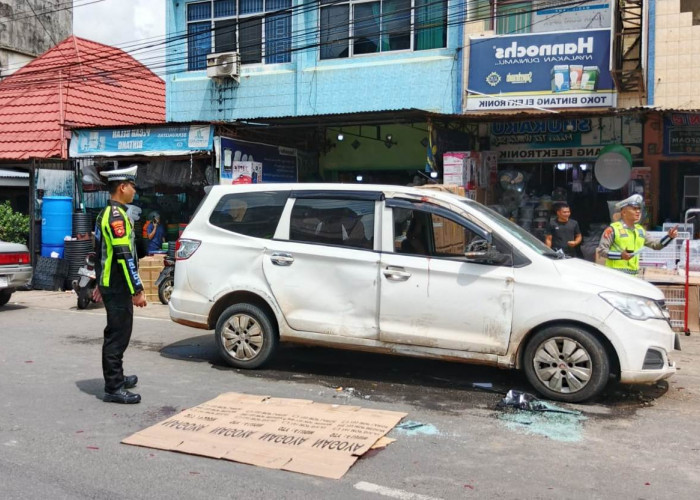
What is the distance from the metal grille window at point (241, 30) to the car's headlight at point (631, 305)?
11.4 metres

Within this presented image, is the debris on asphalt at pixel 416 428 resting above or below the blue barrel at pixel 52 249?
below

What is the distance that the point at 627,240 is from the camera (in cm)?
826

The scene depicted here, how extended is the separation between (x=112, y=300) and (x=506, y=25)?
1045 cm

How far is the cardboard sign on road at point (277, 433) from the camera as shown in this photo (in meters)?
4.84

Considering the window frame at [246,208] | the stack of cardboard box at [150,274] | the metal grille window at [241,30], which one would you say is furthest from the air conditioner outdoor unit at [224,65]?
the window frame at [246,208]

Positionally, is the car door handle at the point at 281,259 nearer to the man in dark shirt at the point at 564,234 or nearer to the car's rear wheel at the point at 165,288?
the man in dark shirt at the point at 564,234

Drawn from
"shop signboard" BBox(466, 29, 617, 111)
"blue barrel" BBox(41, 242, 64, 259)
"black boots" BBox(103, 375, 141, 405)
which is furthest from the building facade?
"black boots" BBox(103, 375, 141, 405)

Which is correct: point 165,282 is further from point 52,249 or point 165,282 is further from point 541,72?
point 541,72

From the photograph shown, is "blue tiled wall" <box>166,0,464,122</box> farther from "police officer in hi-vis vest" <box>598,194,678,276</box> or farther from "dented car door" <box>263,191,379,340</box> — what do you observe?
"dented car door" <box>263,191,379,340</box>

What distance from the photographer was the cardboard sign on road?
4840 millimetres

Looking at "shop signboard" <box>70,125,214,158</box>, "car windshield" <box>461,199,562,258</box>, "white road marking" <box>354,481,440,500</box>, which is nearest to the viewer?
"white road marking" <box>354,481,440,500</box>

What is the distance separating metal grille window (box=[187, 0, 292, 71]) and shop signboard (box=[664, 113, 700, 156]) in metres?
7.97

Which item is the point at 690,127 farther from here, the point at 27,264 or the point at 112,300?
the point at 27,264

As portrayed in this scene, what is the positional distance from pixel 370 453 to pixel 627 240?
467 cm
